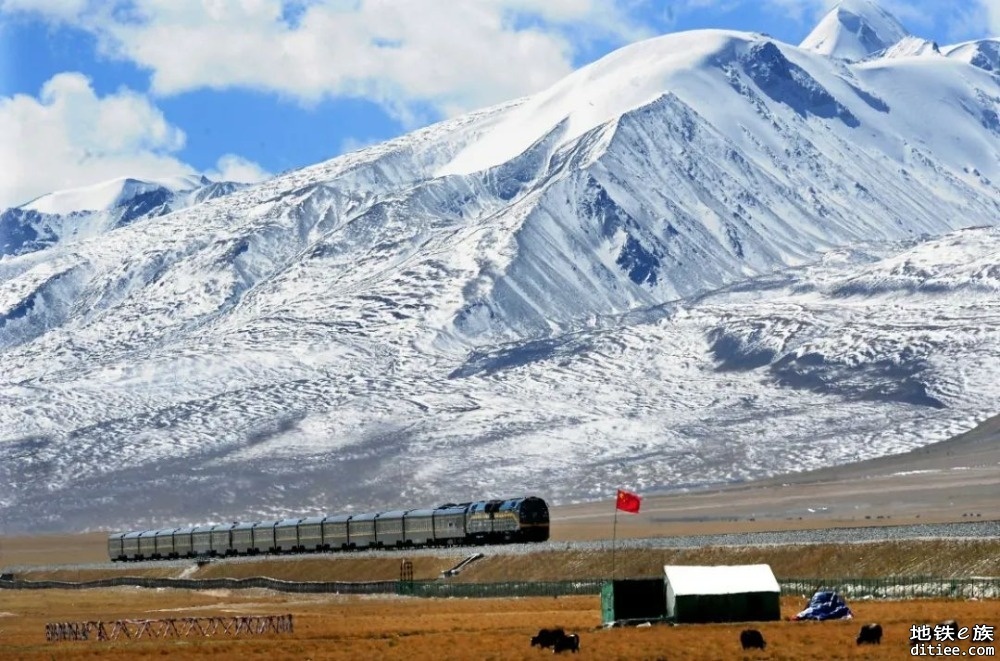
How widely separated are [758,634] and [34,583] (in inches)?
4196

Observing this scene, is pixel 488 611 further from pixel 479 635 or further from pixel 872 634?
pixel 872 634

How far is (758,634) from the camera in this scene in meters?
67.8

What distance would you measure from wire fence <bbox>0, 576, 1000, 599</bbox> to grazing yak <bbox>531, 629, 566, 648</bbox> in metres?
26.9

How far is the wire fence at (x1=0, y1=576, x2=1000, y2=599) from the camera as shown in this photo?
91125 mm

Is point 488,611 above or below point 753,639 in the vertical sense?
below

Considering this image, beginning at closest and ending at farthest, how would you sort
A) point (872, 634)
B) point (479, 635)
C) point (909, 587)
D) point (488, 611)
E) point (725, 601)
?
point (872, 634) → point (479, 635) → point (725, 601) → point (909, 587) → point (488, 611)

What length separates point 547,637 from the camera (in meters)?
72.2

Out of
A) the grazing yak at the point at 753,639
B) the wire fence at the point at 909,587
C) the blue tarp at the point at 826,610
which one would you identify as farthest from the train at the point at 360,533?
the grazing yak at the point at 753,639

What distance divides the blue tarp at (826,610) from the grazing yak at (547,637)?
46.9 ft

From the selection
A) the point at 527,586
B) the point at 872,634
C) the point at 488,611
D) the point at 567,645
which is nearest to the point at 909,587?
the point at 488,611

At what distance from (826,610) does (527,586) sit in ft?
116

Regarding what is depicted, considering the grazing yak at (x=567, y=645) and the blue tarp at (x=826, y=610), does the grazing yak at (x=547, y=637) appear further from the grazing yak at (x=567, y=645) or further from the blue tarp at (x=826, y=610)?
the blue tarp at (x=826, y=610)

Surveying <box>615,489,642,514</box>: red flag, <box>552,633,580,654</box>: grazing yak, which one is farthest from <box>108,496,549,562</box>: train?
<box>552,633,580,654</box>: grazing yak

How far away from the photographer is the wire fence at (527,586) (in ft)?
299
